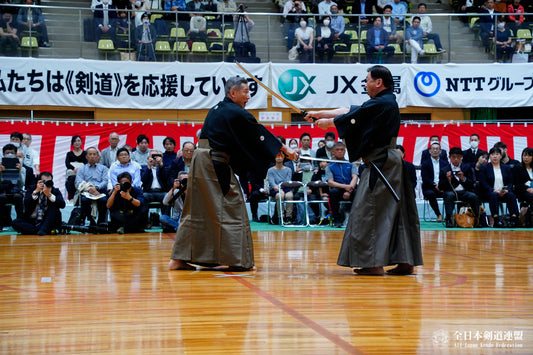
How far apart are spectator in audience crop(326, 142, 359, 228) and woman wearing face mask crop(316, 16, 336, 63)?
4537 mm

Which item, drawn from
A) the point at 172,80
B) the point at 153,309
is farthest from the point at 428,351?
the point at 172,80

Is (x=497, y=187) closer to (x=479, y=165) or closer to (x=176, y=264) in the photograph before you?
(x=479, y=165)

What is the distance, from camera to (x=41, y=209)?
32.7ft

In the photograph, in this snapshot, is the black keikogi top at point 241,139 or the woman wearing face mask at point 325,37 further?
the woman wearing face mask at point 325,37

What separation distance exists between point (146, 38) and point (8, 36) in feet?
9.28

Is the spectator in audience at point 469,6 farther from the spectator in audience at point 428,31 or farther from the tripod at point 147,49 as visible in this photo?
the tripod at point 147,49

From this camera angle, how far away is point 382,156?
17.6 ft

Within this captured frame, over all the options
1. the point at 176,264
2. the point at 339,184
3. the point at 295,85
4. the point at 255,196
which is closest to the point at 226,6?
the point at 295,85

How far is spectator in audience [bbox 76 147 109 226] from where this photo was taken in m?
10.5

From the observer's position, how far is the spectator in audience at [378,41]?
576 inches

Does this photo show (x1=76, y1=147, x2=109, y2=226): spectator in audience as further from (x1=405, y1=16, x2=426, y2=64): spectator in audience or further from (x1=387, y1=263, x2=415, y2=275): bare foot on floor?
(x1=405, y1=16, x2=426, y2=64): spectator in audience

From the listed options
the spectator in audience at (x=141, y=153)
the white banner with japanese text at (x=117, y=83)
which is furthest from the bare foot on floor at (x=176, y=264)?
the white banner with japanese text at (x=117, y=83)

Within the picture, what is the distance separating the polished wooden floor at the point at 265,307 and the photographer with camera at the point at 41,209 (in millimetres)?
2955

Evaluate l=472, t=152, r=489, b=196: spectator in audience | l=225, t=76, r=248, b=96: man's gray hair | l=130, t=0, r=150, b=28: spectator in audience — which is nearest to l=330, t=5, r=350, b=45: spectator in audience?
l=130, t=0, r=150, b=28: spectator in audience
